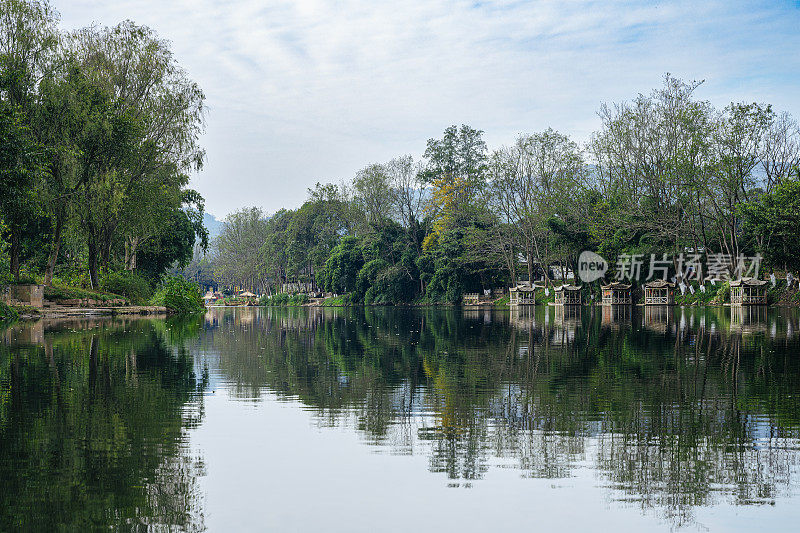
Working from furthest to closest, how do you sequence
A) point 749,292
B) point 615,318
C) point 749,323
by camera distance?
point 749,292 < point 615,318 < point 749,323

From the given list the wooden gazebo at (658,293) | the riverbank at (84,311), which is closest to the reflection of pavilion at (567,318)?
the wooden gazebo at (658,293)

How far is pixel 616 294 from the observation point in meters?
55.1

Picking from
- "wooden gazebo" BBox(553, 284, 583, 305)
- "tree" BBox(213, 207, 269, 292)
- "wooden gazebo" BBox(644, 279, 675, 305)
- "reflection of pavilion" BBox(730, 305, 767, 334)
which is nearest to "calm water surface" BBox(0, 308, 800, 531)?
"reflection of pavilion" BBox(730, 305, 767, 334)

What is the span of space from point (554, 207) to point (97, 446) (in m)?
59.1

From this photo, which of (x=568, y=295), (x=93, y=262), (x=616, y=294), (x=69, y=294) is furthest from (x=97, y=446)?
(x=568, y=295)

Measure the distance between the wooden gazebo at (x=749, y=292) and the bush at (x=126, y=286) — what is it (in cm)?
3724

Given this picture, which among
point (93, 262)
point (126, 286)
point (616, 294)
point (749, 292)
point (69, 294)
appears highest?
point (93, 262)

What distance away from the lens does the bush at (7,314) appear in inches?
1079

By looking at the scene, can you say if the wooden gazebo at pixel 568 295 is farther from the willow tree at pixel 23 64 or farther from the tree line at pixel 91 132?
the willow tree at pixel 23 64

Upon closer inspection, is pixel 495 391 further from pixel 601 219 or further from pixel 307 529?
pixel 601 219

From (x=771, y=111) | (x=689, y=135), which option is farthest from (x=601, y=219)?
(x=771, y=111)

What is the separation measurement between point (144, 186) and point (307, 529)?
37083 mm

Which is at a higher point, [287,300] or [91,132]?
[91,132]

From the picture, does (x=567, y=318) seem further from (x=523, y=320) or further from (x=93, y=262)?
(x=93, y=262)
